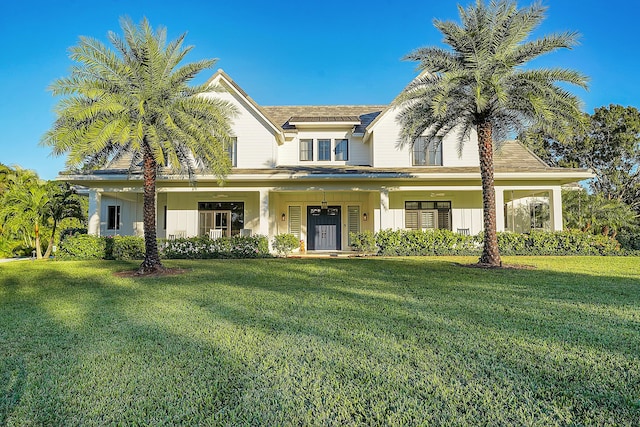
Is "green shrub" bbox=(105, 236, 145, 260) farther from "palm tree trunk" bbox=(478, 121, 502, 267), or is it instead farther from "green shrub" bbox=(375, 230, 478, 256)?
"palm tree trunk" bbox=(478, 121, 502, 267)

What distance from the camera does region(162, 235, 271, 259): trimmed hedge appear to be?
610 inches

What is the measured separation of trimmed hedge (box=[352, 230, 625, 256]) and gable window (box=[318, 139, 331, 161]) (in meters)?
5.23

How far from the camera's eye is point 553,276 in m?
9.66

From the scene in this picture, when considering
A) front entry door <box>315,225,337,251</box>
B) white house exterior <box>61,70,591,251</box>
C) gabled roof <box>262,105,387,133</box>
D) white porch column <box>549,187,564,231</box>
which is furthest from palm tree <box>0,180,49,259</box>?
white porch column <box>549,187,564,231</box>

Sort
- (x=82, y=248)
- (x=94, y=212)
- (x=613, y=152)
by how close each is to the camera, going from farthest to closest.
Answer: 1. (x=613, y=152)
2. (x=94, y=212)
3. (x=82, y=248)

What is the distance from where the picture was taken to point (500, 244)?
51.4ft

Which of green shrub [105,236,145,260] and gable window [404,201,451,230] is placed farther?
gable window [404,201,451,230]

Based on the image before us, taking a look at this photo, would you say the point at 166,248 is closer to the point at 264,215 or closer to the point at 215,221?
the point at 215,221

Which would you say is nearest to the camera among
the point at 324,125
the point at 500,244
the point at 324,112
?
the point at 500,244

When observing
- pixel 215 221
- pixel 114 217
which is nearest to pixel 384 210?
pixel 215 221

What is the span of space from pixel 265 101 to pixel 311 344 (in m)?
21.5

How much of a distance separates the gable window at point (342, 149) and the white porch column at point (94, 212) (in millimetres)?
11359

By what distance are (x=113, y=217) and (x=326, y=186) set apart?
1122 cm

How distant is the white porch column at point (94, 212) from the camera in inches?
635
